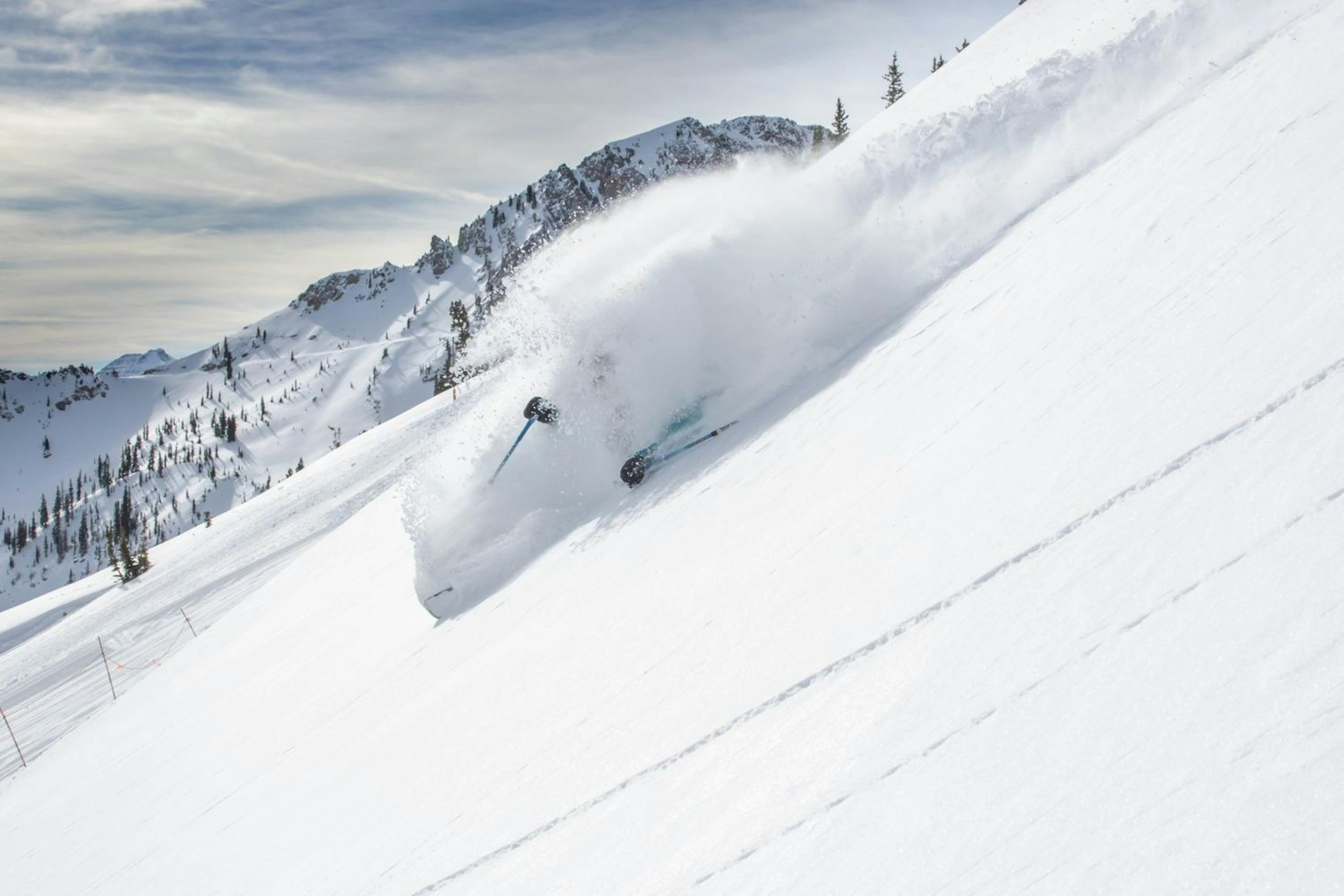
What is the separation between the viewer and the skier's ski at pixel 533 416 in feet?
32.8

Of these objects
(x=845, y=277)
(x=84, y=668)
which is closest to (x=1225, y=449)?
(x=845, y=277)

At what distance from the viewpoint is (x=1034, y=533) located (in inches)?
137

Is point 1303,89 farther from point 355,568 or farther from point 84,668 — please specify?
point 84,668

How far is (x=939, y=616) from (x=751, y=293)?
7.53 metres

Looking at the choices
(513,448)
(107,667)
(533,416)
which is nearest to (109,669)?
(107,667)

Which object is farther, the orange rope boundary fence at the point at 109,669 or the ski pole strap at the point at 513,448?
the orange rope boundary fence at the point at 109,669

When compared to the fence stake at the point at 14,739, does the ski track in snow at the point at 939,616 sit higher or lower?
lower

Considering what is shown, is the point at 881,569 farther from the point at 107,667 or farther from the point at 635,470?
the point at 107,667

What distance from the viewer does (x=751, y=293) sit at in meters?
10.3

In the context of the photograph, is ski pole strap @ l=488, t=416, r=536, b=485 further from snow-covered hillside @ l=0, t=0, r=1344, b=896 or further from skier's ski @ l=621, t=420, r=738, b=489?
skier's ski @ l=621, t=420, r=738, b=489

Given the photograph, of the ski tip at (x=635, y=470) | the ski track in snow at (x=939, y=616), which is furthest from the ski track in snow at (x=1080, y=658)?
the ski tip at (x=635, y=470)

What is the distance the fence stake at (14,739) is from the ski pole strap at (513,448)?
41.1 feet

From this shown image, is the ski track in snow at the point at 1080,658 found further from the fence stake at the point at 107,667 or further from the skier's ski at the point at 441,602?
the fence stake at the point at 107,667

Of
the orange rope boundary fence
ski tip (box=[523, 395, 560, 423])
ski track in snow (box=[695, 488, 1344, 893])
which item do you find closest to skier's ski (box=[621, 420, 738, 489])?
ski tip (box=[523, 395, 560, 423])
